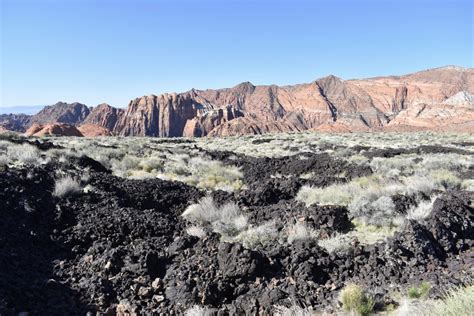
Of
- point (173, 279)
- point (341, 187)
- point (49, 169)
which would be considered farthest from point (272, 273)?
point (49, 169)

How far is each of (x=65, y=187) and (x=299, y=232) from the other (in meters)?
6.03

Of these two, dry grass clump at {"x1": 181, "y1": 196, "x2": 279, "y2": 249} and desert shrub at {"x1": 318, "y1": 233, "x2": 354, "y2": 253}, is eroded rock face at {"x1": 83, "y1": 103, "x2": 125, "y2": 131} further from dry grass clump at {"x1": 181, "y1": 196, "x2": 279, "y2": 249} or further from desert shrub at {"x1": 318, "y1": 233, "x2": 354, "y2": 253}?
desert shrub at {"x1": 318, "y1": 233, "x2": 354, "y2": 253}

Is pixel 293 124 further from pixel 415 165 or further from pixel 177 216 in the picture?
pixel 177 216

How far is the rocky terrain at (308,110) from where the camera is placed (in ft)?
427

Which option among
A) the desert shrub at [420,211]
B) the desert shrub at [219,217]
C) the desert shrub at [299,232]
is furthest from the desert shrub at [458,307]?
the desert shrub at [420,211]

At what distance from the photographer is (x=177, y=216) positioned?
10.3 meters

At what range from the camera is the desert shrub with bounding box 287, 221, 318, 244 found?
26.5 feet

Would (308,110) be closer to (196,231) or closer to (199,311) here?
(196,231)

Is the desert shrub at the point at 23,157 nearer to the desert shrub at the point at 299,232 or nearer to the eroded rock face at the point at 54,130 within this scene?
the desert shrub at the point at 299,232

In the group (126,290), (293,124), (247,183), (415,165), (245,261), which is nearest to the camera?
(126,290)

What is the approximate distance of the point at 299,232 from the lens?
822 centimetres

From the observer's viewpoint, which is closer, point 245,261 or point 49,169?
point 245,261

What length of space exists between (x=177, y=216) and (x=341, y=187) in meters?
5.62

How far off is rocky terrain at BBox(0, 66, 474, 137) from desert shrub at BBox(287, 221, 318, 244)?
117757 mm
